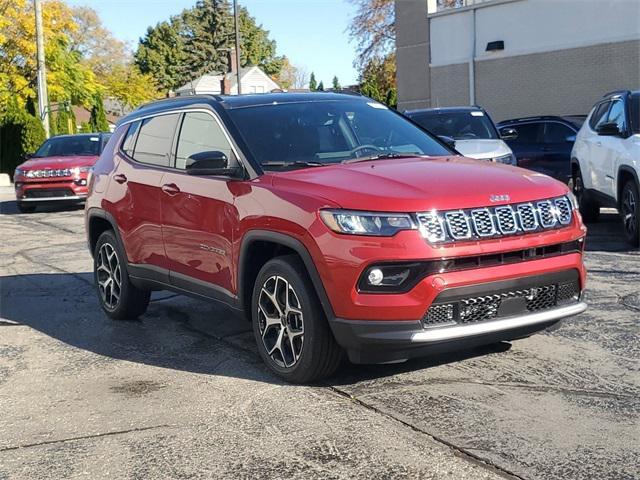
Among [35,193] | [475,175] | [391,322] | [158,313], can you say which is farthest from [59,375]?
[35,193]

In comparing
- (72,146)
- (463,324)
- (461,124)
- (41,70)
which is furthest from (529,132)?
(41,70)

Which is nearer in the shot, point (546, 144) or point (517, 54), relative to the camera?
point (546, 144)

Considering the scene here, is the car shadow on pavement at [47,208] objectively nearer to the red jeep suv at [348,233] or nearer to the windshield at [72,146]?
the windshield at [72,146]

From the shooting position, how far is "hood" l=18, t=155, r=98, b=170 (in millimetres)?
17375

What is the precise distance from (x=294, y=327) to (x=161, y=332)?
6.63 feet

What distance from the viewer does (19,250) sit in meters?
11.9

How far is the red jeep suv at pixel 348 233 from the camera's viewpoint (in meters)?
4.48

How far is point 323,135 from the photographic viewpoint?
5754 mm

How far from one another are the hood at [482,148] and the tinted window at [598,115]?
1141 millimetres

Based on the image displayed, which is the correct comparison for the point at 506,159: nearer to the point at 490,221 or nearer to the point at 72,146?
the point at 490,221

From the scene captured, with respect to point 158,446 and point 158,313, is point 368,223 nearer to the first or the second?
point 158,446

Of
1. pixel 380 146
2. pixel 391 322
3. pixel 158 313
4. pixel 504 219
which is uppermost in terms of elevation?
pixel 380 146

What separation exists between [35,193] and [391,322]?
46.8 ft

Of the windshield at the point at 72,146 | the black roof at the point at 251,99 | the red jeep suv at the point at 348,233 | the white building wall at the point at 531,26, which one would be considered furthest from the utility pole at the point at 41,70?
the red jeep suv at the point at 348,233
